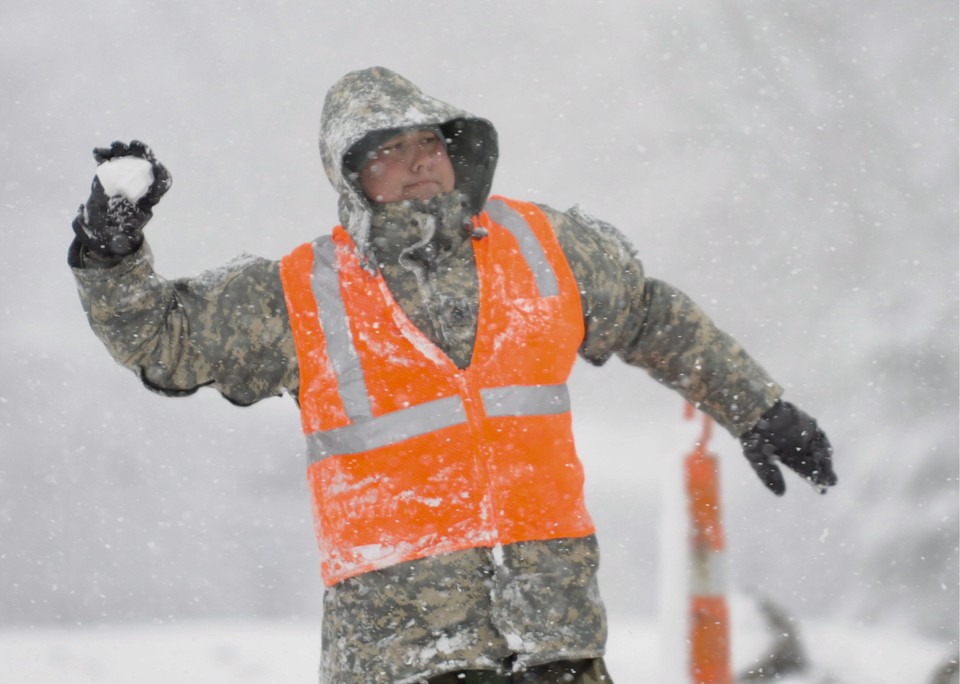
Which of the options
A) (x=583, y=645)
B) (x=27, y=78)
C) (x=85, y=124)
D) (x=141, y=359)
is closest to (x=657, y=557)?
(x=583, y=645)

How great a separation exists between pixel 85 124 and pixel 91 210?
377 cm

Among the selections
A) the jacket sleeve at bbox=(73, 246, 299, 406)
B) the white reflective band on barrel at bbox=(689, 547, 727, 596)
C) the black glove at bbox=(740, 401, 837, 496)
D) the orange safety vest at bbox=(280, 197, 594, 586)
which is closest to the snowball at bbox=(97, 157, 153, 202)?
the jacket sleeve at bbox=(73, 246, 299, 406)

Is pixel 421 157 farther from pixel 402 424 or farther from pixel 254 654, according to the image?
pixel 254 654

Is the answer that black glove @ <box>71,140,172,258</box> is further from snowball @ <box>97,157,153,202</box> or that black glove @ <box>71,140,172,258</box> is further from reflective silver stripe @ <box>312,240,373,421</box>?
reflective silver stripe @ <box>312,240,373,421</box>

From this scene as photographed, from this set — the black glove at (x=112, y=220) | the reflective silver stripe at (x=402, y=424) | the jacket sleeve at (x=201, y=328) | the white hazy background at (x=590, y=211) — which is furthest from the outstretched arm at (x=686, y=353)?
the white hazy background at (x=590, y=211)

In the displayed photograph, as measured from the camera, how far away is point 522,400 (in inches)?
94.3

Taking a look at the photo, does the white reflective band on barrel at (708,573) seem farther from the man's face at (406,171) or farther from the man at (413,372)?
the man's face at (406,171)

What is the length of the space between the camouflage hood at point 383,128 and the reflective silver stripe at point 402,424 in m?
0.34

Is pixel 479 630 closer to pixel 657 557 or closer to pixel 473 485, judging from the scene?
pixel 473 485

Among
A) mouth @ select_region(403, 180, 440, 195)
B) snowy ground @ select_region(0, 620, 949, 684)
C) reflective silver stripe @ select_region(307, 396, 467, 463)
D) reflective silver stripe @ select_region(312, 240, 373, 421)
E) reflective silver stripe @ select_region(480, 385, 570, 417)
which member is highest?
mouth @ select_region(403, 180, 440, 195)

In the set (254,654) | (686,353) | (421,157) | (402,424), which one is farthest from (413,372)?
(254,654)

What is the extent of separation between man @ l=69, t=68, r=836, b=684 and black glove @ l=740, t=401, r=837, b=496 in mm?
469

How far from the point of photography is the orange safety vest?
7.68 feet

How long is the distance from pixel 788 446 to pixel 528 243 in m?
0.76
